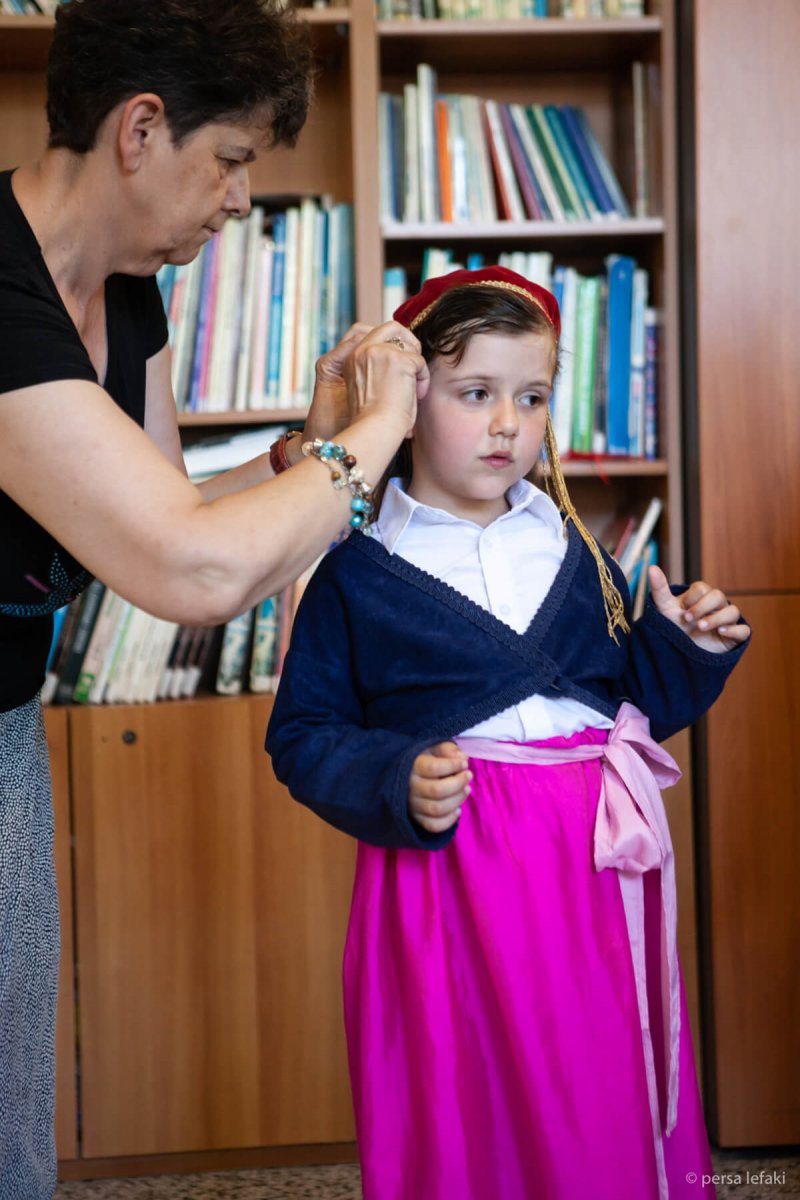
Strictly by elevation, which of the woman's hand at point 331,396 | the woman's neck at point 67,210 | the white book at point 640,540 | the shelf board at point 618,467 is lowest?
the white book at point 640,540

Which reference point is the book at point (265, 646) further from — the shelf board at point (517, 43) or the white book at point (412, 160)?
the shelf board at point (517, 43)

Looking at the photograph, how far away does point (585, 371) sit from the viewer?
2.30 meters

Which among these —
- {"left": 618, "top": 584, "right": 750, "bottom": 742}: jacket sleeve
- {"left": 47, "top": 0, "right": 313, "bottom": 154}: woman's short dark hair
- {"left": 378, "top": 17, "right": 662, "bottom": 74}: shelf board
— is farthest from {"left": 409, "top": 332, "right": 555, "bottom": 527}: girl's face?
{"left": 378, "top": 17, "right": 662, "bottom": 74}: shelf board

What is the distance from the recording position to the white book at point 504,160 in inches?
89.8

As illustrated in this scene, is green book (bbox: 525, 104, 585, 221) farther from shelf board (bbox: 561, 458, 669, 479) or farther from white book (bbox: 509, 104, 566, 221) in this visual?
shelf board (bbox: 561, 458, 669, 479)

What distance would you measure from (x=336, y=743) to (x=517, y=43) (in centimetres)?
164

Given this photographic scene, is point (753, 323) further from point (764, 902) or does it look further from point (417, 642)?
point (417, 642)

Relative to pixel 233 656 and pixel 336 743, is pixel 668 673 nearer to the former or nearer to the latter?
pixel 336 743

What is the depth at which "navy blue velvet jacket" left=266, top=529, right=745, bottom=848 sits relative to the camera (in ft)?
4.13

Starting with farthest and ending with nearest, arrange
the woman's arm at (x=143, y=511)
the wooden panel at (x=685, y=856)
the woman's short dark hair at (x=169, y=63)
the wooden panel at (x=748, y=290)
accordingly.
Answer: the wooden panel at (x=685, y=856)
the wooden panel at (x=748, y=290)
the woman's short dark hair at (x=169, y=63)
the woman's arm at (x=143, y=511)

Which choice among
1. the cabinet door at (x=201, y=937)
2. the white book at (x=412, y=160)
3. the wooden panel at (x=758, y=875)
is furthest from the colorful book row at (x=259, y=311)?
the wooden panel at (x=758, y=875)

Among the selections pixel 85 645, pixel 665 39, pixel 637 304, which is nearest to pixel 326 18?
pixel 665 39

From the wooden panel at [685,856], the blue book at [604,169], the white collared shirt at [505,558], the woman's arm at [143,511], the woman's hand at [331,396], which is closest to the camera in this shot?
the woman's arm at [143,511]

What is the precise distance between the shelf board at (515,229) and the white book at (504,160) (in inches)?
1.7
